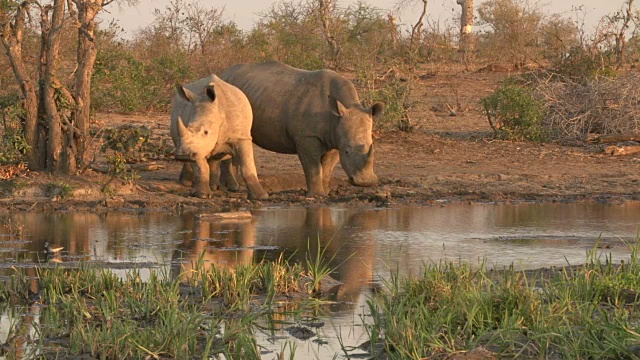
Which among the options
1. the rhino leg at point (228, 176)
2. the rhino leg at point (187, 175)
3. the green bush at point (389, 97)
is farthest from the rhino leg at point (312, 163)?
the green bush at point (389, 97)

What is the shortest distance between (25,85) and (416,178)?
525 cm

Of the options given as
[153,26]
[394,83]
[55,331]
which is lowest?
[55,331]

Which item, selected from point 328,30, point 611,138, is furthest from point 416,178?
point 328,30

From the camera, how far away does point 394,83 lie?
2055cm

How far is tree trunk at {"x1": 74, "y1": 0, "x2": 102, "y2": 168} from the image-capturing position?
47.6ft

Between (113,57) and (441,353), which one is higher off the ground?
(113,57)

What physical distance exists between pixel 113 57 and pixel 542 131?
7.67 meters

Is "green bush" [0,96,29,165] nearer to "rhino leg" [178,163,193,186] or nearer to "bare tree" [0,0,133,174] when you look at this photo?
"bare tree" [0,0,133,174]

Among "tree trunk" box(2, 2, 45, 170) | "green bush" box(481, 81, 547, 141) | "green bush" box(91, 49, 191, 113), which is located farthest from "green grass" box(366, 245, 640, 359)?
"green bush" box(91, 49, 191, 113)

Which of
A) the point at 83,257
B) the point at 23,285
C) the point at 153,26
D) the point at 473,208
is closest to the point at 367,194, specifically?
the point at 473,208

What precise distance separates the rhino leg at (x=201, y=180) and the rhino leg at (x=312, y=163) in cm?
130

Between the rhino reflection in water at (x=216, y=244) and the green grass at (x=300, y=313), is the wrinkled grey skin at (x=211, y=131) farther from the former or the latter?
the green grass at (x=300, y=313)

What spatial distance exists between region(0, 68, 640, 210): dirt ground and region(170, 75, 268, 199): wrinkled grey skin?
12.8 inches

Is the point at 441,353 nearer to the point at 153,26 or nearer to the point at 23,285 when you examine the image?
the point at 23,285
